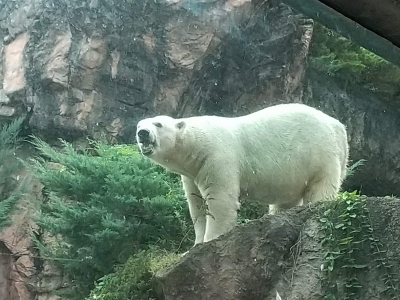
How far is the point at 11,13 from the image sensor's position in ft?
15.6

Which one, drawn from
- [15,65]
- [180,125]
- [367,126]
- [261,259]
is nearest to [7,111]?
[15,65]

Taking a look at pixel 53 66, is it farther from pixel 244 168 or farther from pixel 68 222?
pixel 244 168

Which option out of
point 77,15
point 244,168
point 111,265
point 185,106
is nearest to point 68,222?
→ point 111,265

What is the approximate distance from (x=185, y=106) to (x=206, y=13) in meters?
0.70

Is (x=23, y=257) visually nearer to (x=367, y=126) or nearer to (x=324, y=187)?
(x=324, y=187)

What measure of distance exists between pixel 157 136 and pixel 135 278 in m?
0.65

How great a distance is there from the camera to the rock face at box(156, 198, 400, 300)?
241cm

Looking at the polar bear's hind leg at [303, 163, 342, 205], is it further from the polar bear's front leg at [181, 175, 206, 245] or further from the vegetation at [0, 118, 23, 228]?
the vegetation at [0, 118, 23, 228]

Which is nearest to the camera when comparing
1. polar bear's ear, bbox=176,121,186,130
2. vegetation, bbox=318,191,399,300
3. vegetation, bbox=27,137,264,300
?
vegetation, bbox=318,191,399,300

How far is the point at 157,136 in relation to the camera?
2.90 meters

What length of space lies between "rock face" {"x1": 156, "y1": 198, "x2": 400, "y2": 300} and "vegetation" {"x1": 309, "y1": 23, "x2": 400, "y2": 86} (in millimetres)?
2383

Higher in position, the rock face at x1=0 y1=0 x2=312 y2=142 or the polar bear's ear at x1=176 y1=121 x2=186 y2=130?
the polar bear's ear at x1=176 y1=121 x2=186 y2=130

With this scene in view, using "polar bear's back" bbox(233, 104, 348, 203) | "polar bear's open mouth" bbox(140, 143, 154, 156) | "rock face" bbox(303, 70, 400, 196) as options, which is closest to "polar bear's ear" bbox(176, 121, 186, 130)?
"polar bear's open mouth" bbox(140, 143, 154, 156)

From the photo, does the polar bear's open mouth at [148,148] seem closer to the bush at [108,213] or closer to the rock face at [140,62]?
the bush at [108,213]
